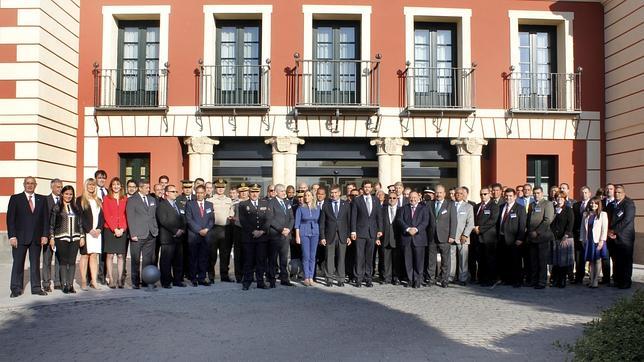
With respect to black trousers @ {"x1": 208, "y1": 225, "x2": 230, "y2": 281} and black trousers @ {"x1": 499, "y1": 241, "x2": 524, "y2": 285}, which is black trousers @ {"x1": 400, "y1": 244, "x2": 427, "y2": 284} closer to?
black trousers @ {"x1": 499, "y1": 241, "x2": 524, "y2": 285}

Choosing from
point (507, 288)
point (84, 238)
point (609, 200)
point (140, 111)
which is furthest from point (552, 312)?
point (140, 111)

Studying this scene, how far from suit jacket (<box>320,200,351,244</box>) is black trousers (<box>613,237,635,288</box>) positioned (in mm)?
5005

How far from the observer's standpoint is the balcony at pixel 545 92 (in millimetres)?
15344

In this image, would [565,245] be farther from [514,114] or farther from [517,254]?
[514,114]

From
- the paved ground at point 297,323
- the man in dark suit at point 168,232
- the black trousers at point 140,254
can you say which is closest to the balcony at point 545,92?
the paved ground at point 297,323

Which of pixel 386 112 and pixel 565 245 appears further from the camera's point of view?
pixel 386 112

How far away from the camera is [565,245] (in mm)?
10328

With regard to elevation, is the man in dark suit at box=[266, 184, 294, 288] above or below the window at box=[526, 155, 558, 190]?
below

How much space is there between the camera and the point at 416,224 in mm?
10289

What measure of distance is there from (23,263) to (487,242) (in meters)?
8.03

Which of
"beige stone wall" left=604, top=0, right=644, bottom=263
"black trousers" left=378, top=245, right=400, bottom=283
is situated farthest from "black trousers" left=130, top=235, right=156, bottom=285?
"beige stone wall" left=604, top=0, right=644, bottom=263

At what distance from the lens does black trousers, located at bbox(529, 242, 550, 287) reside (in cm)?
1022

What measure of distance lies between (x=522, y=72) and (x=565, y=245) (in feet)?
23.1

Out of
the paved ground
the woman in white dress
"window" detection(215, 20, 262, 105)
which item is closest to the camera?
the paved ground
